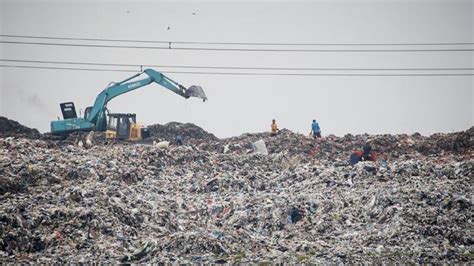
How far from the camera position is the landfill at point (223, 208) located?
658 inches

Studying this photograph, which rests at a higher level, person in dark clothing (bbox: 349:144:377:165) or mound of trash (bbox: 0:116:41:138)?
mound of trash (bbox: 0:116:41:138)

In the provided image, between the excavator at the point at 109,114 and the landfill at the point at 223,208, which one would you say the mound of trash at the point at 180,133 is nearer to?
the excavator at the point at 109,114

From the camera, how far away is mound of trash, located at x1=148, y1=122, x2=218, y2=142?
3484cm

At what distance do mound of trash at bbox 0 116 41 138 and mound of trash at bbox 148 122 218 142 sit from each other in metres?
4.98

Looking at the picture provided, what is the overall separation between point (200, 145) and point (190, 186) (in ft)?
27.0

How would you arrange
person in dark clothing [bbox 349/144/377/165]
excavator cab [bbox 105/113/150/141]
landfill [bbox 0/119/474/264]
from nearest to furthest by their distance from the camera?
landfill [bbox 0/119/474/264] → person in dark clothing [bbox 349/144/377/165] → excavator cab [bbox 105/113/150/141]

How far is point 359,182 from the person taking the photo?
21.9 m

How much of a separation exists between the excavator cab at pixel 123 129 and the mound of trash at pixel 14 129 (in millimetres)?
4492

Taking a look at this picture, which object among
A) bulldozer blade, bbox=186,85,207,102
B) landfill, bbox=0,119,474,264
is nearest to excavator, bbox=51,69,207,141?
bulldozer blade, bbox=186,85,207,102

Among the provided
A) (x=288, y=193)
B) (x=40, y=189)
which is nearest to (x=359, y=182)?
(x=288, y=193)

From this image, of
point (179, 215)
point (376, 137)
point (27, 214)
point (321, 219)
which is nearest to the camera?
point (27, 214)

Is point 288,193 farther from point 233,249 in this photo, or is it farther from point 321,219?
point 233,249

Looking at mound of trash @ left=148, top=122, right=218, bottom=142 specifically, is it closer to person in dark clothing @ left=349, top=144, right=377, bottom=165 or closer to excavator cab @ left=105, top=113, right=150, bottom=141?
excavator cab @ left=105, top=113, right=150, bottom=141

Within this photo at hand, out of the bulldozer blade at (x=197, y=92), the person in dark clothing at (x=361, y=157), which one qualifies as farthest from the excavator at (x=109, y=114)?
the person in dark clothing at (x=361, y=157)
